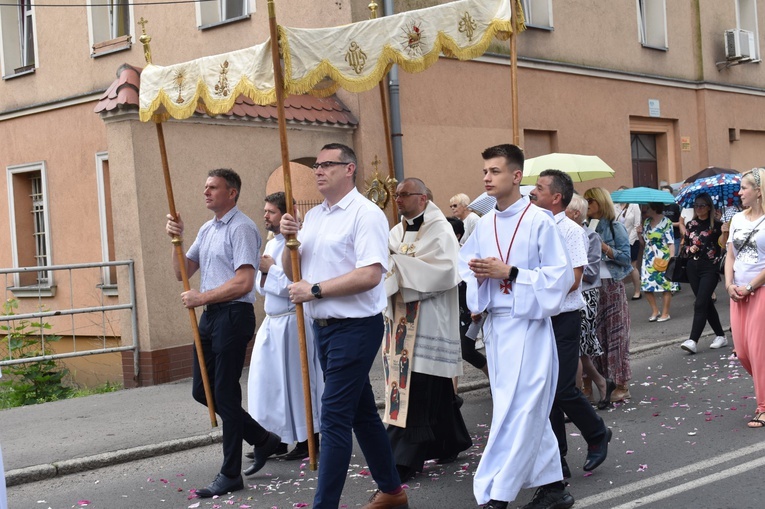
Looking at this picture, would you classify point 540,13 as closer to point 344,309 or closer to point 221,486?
point 221,486

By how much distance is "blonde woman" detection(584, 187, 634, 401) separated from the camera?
9023 mm

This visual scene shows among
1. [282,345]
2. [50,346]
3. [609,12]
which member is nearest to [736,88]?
[609,12]

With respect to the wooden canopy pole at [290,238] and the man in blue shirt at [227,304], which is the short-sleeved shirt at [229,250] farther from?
the wooden canopy pole at [290,238]

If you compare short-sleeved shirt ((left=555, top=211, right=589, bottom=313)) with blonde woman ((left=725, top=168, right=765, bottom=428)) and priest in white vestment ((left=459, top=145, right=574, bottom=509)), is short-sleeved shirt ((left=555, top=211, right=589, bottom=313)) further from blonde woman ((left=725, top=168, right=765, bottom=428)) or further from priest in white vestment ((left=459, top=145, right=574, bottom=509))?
blonde woman ((left=725, top=168, right=765, bottom=428))

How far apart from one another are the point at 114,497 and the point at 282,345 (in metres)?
1.56

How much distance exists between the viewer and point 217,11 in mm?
15648

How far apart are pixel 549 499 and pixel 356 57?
3.14 m

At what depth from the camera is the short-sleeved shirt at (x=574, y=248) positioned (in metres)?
6.50

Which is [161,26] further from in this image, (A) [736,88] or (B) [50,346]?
(A) [736,88]

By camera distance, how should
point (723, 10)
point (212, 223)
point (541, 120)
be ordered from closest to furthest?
point (212, 223)
point (541, 120)
point (723, 10)

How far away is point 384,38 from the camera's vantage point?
7.04 meters

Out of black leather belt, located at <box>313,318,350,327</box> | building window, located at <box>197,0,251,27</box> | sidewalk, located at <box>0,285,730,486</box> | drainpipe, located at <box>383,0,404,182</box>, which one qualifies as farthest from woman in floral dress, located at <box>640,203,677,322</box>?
black leather belt, located at <box>313,318,350,327</box>

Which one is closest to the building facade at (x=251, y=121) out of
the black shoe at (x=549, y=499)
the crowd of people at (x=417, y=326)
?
the crowd of people at (x=417, y=326)

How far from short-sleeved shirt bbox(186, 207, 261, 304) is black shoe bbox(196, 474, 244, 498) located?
3.72 ft
